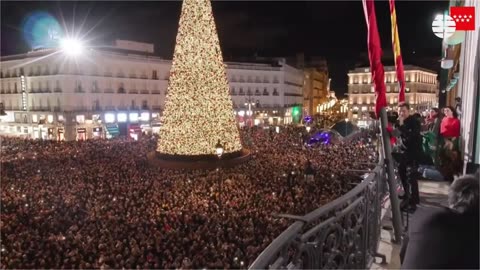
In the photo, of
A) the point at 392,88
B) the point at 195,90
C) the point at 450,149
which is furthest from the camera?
the point at 392,88

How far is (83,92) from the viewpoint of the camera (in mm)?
49344

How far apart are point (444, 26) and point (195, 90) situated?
13665 millimetres

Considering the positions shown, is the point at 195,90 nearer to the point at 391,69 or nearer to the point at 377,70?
the point at 377,70

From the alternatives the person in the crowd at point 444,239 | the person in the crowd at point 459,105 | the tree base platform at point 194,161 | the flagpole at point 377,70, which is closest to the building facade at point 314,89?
the tree base platform at point 194,161

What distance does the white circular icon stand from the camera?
9.09 metres

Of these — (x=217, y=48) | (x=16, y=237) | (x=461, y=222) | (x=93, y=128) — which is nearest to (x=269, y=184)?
(x=16, y=237)

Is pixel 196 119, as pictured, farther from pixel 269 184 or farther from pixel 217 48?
pixel 269 184

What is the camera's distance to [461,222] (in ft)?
7.17

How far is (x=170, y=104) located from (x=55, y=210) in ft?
35.5

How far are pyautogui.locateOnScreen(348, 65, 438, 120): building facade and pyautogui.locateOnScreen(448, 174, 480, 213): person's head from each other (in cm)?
8238

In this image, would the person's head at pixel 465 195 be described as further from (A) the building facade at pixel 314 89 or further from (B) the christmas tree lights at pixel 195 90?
(A) the building facade at pixel 314 89

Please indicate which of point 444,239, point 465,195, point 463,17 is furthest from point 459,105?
point 444,239

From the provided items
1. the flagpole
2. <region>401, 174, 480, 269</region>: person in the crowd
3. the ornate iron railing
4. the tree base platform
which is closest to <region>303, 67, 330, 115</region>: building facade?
the tree base platform

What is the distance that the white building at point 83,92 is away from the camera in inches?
1900
